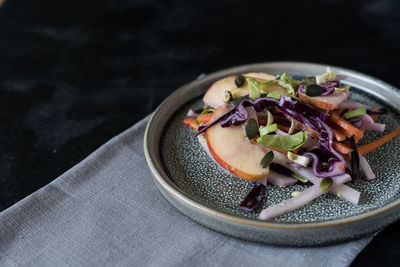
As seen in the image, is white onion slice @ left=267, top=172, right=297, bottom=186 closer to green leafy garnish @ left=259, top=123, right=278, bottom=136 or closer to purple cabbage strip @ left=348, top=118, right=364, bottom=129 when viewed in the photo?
green leafy garnish @ left=259, top=123, right=278, bottom=136

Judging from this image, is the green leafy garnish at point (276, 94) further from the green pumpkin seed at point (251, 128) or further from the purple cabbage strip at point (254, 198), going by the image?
the purple cabbage strip at point (254, 198)

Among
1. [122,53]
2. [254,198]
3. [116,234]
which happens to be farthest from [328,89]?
[122,53]

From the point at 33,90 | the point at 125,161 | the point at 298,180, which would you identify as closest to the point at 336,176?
the point at 298,180

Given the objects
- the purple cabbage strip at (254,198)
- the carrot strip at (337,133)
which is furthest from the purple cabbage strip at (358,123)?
the purple cabbage strip at (254,198)

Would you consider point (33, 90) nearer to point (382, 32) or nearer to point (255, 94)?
point (255, 94)

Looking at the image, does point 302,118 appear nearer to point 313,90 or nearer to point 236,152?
point 313,90

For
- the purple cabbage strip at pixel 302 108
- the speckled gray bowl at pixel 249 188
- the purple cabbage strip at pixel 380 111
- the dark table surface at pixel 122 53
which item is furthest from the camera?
the dark table surface at pixel 122 53
